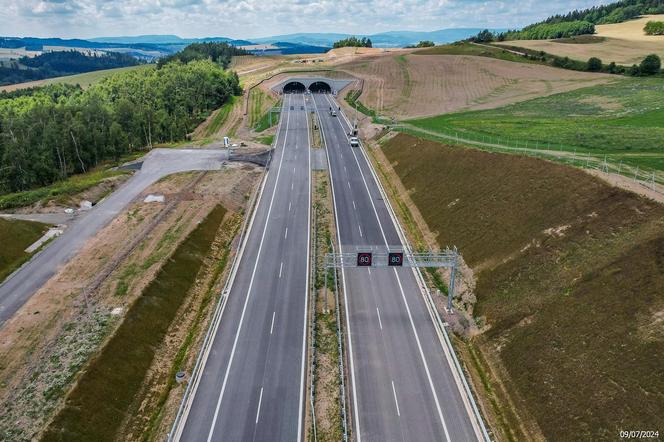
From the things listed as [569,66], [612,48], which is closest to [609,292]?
[569,66]

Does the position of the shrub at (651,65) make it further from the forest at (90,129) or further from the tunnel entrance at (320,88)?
the forest at (90,129)

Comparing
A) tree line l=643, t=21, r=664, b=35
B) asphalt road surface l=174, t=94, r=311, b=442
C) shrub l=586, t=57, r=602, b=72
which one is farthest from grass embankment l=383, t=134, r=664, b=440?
tree line l=643, t=21, r=664, b=35

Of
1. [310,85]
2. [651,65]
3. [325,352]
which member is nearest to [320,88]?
[310,85]

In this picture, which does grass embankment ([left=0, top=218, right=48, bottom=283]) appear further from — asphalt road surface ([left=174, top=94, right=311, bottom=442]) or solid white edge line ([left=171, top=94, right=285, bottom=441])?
asphalt road surface ([left=174, top=94, right=311, bottom=442])

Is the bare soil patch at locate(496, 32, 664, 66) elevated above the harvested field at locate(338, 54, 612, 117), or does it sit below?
above

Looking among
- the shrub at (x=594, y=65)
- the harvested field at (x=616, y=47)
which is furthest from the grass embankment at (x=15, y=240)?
the harvested field at (x=616, y=47)

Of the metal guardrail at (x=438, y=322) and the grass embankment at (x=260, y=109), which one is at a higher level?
the grass embankment at (x=260, y=109)
